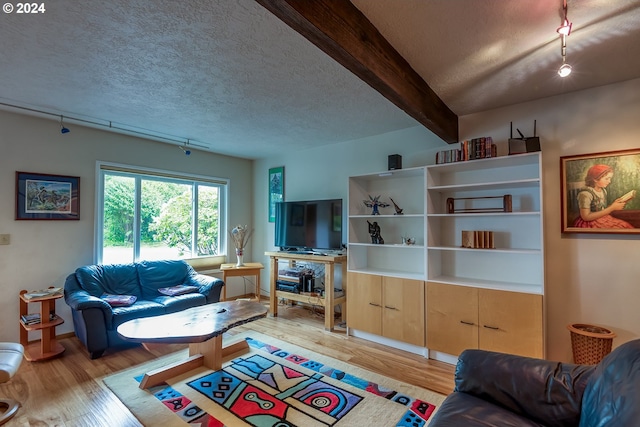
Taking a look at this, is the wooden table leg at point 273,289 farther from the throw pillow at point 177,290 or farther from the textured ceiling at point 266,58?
the textured ceiling at point 266,58

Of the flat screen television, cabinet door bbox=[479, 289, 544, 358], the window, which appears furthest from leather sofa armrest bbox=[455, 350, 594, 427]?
the window

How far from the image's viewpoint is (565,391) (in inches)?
55.6

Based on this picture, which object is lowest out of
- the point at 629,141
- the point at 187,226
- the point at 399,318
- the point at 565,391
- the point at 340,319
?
the point at 340,319

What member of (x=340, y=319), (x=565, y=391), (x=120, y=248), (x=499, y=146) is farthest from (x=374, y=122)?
(x=120, y=248)

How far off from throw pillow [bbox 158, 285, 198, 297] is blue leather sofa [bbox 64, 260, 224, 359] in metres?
0.05

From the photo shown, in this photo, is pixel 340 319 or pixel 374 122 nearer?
pixel 374 122

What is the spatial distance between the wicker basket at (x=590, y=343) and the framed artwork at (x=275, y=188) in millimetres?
3860

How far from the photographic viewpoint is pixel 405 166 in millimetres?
3635

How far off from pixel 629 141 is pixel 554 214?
0.74 metres

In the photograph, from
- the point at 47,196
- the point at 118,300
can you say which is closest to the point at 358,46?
the point at 118,300

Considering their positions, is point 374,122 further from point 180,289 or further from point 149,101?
point 180,289

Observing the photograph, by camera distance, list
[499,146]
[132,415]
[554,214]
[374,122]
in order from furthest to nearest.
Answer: [374,122] < [499,146] < [554,214] < [132,415]

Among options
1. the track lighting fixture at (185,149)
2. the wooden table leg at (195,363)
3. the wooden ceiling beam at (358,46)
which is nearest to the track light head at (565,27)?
the wooden ceiling beam at (358,46)

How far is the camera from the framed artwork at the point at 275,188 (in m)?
4.98
